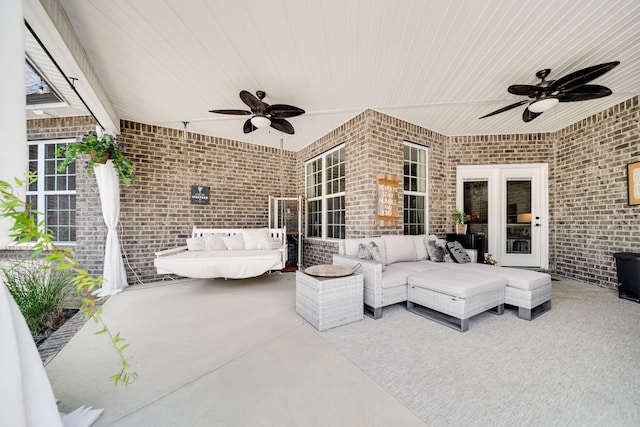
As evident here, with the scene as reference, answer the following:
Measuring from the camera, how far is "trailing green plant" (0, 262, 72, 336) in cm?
241

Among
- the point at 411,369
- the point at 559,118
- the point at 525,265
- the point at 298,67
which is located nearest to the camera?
the point at 411,369

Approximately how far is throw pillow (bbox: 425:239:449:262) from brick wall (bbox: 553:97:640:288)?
8.99ft

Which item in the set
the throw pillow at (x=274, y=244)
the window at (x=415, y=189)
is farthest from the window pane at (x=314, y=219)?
the window at (x=415, y=189)

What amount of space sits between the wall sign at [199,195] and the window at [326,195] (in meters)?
2.30

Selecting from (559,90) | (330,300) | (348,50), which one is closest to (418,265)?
(330,300)

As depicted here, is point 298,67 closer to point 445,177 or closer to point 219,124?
point 219,124

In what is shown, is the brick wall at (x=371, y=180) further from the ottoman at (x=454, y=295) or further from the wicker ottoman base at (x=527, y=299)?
the wicker ottoman base at (x=527, y=299)

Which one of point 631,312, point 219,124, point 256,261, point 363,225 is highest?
point 219,124

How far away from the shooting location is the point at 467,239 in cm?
434

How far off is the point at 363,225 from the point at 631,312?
11.1ft

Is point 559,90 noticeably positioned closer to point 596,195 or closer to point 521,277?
point 521,277

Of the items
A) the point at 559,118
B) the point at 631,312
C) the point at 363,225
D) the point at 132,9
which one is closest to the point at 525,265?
the point at 631,312

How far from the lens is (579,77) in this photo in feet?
8.21

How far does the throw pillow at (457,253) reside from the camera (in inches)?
143
